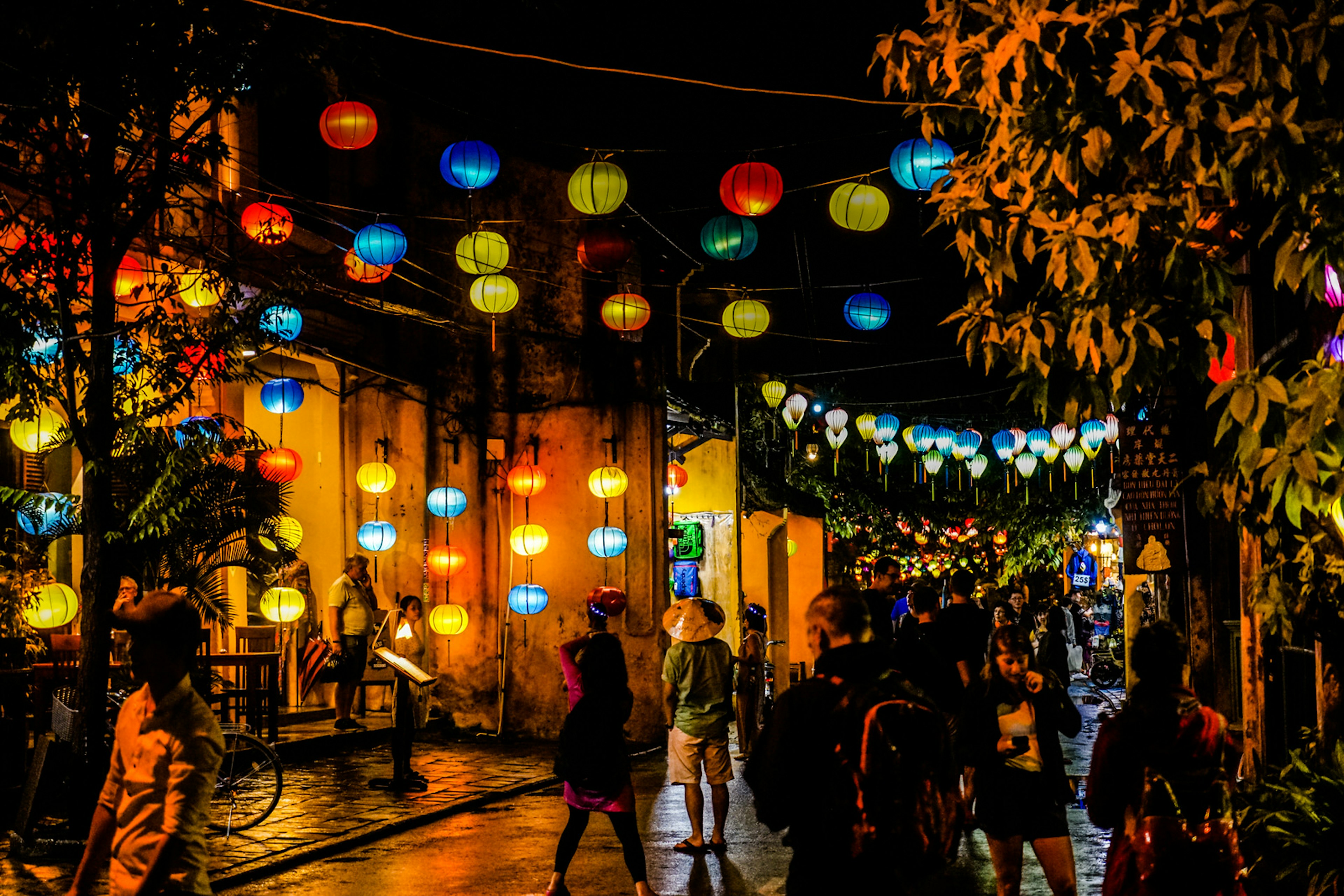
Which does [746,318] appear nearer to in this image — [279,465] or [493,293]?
[493,293]

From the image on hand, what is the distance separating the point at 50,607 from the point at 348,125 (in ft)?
18.4

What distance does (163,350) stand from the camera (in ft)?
34.2

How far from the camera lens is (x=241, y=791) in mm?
11820

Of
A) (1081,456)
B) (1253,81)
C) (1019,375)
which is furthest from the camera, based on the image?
(1081,456)

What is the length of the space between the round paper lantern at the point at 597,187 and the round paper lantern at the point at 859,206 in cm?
227

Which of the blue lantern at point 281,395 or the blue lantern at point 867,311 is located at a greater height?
the blue lantern at point 867,311

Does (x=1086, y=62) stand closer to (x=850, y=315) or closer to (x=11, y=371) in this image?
(x=11, y=371)

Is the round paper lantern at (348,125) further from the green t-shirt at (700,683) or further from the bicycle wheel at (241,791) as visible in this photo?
the green t-shirt at (700,683)

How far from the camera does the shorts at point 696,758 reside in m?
10.0

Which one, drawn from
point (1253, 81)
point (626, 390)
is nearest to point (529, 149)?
point (626, 390)

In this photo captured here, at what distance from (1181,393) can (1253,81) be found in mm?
7624

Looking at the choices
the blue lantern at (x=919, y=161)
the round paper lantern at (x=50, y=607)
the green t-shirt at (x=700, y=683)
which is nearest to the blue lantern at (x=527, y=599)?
the round paper lantern at (x=50, y=607)

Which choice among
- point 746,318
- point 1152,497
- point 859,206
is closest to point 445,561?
point 746,318

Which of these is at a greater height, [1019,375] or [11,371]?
[11,371]
